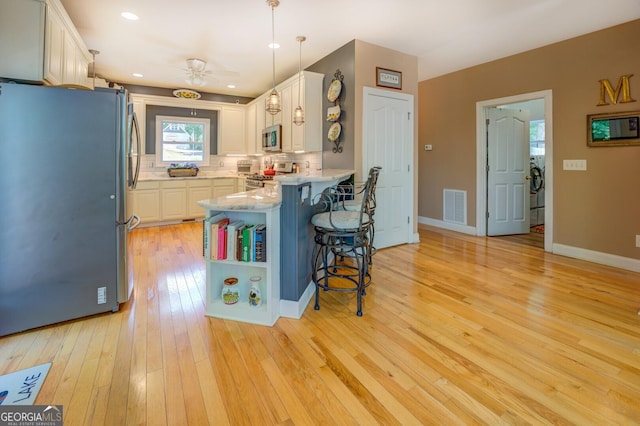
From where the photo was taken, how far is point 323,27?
3.55 m

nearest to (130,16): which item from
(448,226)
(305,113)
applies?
(305,113)

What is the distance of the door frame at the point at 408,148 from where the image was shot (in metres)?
4.00

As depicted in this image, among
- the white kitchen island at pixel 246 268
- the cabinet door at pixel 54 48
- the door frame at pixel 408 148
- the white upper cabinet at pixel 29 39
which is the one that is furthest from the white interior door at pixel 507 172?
the cabinet door at pixel 54 48

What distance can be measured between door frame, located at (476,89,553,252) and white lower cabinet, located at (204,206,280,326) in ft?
12.4

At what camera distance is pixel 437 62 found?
187 inches

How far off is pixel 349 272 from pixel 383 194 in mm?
1324

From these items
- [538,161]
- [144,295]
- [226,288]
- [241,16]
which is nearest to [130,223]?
[144,295]

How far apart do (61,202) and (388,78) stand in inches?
146

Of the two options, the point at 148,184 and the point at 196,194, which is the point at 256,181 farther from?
the point at 148,184

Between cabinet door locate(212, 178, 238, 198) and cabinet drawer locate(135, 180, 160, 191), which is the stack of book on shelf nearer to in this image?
cabinet drawer locate(135, 180, 160, 191)

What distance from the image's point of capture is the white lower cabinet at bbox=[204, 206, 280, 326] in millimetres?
2240

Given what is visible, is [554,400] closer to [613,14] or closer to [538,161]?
[613,14]

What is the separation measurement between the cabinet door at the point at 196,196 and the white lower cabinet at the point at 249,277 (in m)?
4.12

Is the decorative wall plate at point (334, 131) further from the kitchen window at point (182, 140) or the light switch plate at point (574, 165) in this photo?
the kitchen window at point (182, 140)
